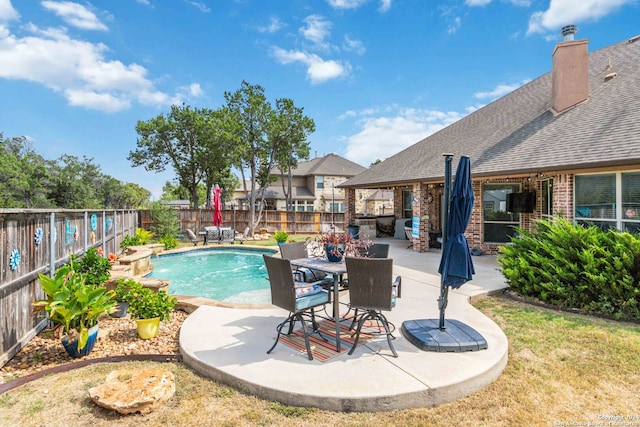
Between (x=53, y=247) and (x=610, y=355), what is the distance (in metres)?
7.92

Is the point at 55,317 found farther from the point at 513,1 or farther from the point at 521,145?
the point at 513,1

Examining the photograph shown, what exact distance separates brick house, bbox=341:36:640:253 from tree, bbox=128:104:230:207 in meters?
17.8

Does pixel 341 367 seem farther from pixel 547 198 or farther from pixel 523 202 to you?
pixel 523 202

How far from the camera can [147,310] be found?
4.66 meters

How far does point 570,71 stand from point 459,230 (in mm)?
9869

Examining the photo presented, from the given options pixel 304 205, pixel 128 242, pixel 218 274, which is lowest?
pixel 218 274

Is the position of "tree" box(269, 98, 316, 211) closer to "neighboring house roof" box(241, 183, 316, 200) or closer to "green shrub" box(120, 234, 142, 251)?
"green shrub" box(120, 234, 142, 251)

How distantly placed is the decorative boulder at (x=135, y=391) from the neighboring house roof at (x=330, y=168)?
32.6 m

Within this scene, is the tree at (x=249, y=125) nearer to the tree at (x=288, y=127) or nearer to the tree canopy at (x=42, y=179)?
the tree at (x=288, y=127)

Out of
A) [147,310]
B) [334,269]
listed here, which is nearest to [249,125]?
[147,310]

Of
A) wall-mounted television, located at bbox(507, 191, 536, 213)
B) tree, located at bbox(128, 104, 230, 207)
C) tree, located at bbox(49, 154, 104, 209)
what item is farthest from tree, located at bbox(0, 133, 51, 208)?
wall-mounted television, located at bbox(507, 191, 536, 213)

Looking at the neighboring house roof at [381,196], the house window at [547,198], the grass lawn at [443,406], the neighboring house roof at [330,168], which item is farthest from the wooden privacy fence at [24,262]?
the neighboring house roof at [381,196]

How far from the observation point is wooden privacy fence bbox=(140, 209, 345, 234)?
20.9 m

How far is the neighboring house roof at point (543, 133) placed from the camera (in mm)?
7734
